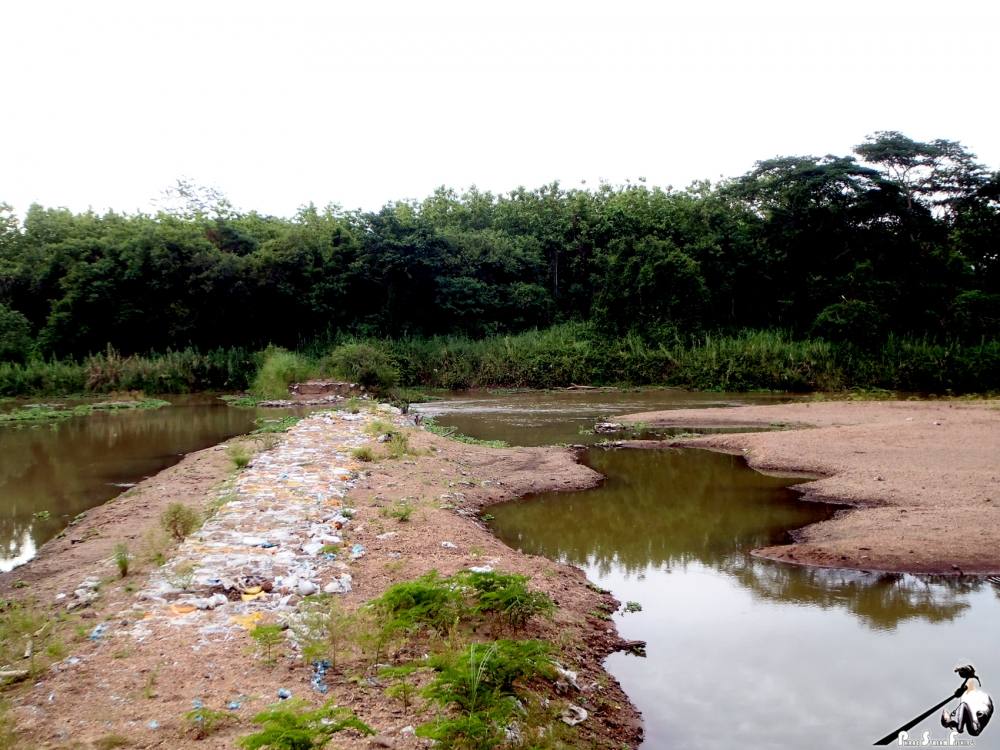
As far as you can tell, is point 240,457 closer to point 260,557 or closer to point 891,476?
point 260,557

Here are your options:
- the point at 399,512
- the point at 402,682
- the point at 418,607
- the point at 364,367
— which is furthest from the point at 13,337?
the point at 402,682

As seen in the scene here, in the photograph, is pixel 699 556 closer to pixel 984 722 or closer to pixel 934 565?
pixel 934 565

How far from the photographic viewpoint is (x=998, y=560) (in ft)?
23.3

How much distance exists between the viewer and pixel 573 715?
167 inches

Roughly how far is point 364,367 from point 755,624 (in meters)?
22.8

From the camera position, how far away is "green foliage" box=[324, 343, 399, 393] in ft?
89.9

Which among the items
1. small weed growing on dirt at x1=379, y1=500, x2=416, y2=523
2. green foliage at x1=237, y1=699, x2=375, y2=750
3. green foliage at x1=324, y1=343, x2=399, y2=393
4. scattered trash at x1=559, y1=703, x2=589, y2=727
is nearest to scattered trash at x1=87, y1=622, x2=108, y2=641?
green foliage at x1=237, y1=699, x2=375, y2=750

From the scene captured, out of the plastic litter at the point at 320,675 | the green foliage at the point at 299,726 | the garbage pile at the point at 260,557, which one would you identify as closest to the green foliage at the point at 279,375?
the garbage pile at the point at 260,557

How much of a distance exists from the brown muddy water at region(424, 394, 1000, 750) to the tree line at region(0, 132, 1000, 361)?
2184cm

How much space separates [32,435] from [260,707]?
1834 cm

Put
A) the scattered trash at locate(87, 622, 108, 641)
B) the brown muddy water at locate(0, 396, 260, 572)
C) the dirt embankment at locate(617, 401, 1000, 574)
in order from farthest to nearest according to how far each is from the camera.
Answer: the brown muddy water at locate(0, 396, 260, 572) < the dirt embankment at locate(617, 401, 1000, 574) < the scattered trash at locate(87, 622, 108, 641)

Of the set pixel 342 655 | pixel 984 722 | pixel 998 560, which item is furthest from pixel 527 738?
pixel 998 560

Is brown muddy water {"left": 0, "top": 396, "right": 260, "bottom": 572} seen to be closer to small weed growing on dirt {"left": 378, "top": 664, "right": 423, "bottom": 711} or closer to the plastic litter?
the plastic litter

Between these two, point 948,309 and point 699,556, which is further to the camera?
point 948,309
